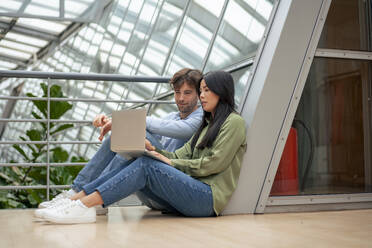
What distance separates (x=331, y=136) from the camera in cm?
342

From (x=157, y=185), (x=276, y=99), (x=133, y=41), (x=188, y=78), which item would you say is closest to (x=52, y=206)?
(x=157, y=185)

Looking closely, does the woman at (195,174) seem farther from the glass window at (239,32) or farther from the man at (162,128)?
the glass window at (239,32)

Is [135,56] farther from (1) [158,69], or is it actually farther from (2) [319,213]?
(2) [319,213]

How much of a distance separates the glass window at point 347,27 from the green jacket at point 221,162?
2.96 ft

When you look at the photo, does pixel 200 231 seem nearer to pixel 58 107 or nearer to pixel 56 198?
pixel 56 198

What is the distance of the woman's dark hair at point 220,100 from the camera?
3.00 metres

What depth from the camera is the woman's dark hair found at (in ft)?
9.83

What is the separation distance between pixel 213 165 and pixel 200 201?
8.7 inches

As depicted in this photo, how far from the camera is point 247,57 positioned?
3873 mm

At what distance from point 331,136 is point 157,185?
4.28ft

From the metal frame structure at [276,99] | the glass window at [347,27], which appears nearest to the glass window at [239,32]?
the metal frame structure at [276,99]

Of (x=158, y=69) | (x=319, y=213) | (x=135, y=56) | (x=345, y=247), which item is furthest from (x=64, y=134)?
(x=345, y=247)

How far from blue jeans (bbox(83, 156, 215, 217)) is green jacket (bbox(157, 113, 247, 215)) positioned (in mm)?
65

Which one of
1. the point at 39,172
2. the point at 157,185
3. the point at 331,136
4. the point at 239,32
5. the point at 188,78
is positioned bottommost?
the point at 39,172
